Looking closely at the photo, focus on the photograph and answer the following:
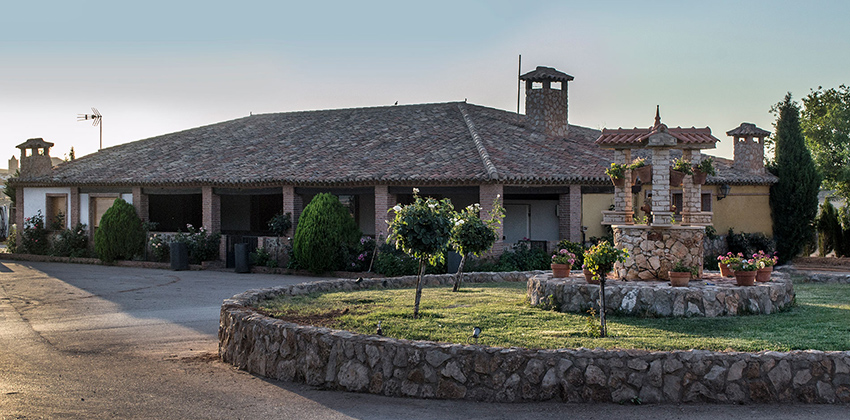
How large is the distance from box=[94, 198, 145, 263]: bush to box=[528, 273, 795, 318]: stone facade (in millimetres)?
17990

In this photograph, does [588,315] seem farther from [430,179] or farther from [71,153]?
[71,153]

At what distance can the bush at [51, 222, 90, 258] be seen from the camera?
27766 mm

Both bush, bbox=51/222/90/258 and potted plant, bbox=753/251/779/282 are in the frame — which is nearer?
potted plant, bbox=753/251/779/282

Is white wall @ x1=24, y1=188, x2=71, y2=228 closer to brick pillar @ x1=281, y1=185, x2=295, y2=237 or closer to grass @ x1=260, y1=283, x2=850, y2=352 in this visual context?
brick pillar @ x1=281, y1=185, x2=295, y2=237

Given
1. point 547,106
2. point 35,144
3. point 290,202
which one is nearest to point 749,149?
point 547,106

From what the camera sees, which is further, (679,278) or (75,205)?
(75,205)

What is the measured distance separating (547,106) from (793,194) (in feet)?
29.0

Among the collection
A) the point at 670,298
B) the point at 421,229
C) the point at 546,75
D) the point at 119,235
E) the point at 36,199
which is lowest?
the point at 670,298

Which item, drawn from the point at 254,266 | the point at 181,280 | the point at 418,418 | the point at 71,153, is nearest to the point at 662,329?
the point at 418,418

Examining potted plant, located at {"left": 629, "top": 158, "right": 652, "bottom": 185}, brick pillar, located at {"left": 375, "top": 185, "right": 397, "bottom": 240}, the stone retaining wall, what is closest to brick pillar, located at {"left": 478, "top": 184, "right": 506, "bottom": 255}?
brick pillar, located at {"left": 375, "top": 185, "right": 397, "bottom": 240}

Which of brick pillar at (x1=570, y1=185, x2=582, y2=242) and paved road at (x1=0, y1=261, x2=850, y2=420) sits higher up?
brick pillar at (x1=570, y1=185, x2=582, y2=242)

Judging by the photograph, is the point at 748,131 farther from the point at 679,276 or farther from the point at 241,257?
the point at 241,257

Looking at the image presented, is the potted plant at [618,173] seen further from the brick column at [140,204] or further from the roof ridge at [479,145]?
the brick column at [140,204]

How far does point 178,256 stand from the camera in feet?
79.2
